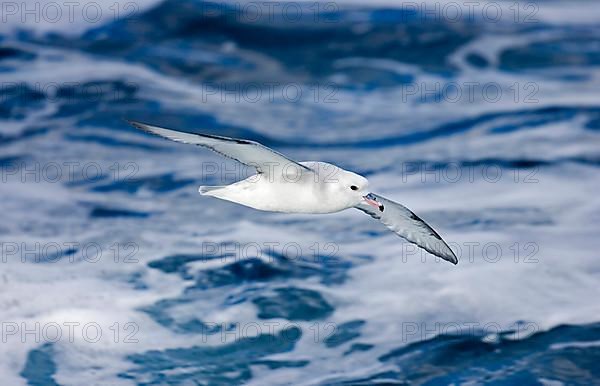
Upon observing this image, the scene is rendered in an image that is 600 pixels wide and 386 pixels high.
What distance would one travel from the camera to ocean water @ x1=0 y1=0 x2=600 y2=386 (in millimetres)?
13422

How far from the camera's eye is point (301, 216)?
1759 centimetres

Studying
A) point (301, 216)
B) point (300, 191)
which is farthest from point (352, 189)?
point (301, 216)

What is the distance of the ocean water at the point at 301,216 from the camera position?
1342 cm

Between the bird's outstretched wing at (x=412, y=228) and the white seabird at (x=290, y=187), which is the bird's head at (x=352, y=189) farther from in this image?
the bird's outstretched wing at (x=412, y=228)

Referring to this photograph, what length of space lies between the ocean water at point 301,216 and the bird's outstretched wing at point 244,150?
14.8ft

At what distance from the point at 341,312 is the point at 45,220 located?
17.4 ft

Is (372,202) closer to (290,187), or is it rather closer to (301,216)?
(290,187)

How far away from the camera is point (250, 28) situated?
23.2 meters

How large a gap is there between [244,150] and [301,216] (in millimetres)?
9285

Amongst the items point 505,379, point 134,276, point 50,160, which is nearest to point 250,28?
point 50,160

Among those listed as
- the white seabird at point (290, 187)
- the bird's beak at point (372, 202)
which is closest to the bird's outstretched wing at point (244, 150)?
the white seabird at point (290, 187)

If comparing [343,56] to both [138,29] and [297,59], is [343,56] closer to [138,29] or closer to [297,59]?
[297,59]

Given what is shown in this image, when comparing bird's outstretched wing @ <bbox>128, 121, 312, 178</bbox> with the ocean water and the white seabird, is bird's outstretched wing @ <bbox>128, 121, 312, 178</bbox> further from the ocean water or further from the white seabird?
the ocean water

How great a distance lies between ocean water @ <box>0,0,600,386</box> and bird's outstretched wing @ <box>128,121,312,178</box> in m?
4.51
